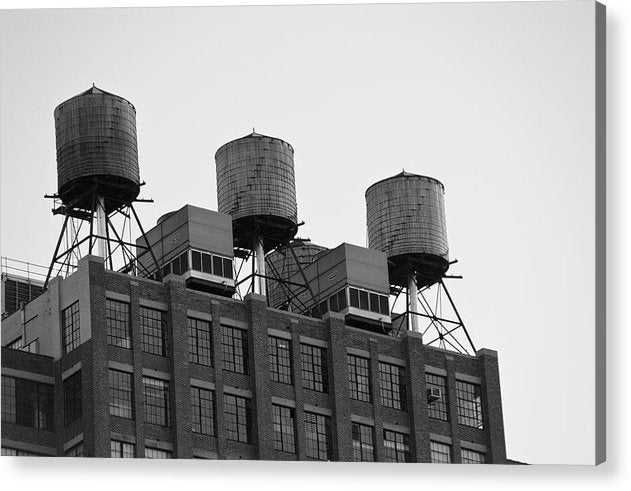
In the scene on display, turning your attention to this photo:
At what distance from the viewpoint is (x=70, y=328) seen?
228ft

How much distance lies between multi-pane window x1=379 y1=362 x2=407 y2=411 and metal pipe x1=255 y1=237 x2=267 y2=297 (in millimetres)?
5044

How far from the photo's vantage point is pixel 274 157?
79188 mm

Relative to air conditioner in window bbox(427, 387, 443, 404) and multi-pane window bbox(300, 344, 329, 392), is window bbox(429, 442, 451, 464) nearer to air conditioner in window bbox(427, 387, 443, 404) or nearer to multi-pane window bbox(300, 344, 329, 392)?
air conditioner in window bbox(427, 387, 443, 404)

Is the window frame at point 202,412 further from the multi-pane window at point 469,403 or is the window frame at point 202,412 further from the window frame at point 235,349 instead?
the multi-pane window at point 469,403

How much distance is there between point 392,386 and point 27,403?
13.3 meters

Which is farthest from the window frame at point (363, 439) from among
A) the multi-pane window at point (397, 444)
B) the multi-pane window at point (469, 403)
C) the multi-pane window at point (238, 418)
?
the multi-pane window at point (238, 418)

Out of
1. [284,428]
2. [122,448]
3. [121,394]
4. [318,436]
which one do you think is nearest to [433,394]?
[318,436]

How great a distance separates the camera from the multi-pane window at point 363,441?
2862 inches

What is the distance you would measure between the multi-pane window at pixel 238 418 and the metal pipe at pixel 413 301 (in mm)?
10742

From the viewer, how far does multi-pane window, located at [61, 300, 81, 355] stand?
2714 inches

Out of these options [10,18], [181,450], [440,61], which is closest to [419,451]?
[181,450]

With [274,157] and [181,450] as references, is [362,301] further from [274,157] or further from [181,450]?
[181,450]

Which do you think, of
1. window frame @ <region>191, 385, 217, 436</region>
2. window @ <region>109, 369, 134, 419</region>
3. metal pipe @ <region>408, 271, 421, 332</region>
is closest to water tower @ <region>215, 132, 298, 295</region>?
metal pipe @ <region>408, 271, 421, 332</region>

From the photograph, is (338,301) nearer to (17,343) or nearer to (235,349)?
(235,349)
